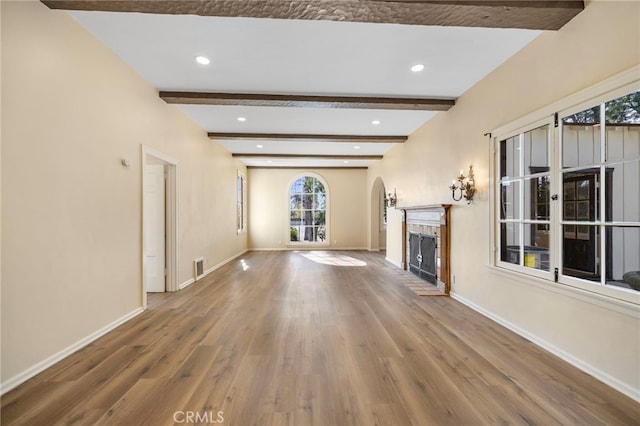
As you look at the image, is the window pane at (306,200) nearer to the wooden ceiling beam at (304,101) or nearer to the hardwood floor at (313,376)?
the wooden ceiling beam at (304,101)

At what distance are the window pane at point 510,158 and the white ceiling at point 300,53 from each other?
89 centimetres

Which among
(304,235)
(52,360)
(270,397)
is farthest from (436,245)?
(304,235)

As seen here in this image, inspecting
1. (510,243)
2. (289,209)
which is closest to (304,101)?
(510,243)

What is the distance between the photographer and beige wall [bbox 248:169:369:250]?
9.56m

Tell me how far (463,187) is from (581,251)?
1.65m

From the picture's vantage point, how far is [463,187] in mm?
3756

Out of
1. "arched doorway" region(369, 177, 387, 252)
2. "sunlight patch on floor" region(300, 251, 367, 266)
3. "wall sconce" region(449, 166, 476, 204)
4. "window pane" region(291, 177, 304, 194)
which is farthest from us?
"window pane" region(291, 177, 304, 194)

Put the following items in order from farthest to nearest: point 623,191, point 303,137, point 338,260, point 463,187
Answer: point 338,260 < point 303,137 < point 463,187 < point 623,191

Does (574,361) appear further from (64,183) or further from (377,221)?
(377,221)

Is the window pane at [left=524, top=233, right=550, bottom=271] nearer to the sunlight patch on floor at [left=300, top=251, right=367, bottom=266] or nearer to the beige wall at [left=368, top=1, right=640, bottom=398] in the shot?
the beige wall at [left=368, top=1, right=640, bottom=398]

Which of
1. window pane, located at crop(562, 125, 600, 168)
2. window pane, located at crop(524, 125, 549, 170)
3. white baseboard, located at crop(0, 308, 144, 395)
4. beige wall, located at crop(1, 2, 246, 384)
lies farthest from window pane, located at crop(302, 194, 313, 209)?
window pane, located at crop(562, 125, 600, 168)

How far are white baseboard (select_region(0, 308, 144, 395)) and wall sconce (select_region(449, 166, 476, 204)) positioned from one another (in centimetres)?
443

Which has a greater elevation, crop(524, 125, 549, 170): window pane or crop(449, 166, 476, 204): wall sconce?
crop(524, 125, 549, 170): window pane

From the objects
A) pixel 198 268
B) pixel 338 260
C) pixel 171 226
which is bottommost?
pixel 338 260
